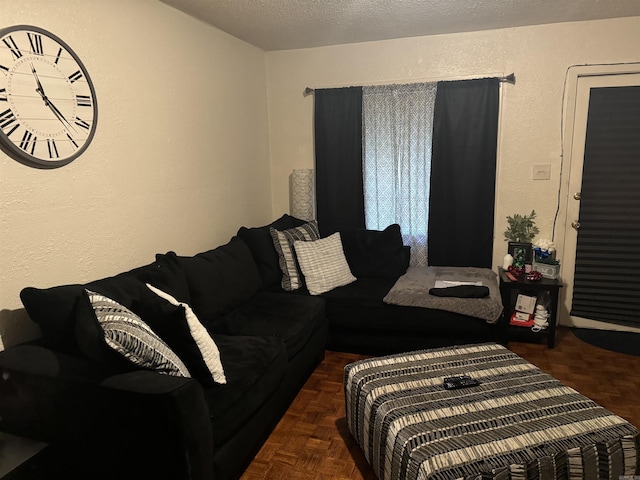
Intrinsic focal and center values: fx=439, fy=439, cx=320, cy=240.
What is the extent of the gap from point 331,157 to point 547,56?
1897 mm

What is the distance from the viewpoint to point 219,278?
2756 millimetres

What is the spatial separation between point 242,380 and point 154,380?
1.43 ft

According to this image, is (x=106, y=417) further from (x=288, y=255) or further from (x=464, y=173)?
(x=464, y=173)

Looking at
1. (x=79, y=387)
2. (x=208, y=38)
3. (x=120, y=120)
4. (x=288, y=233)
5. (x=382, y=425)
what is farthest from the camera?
(x=288, y=233)

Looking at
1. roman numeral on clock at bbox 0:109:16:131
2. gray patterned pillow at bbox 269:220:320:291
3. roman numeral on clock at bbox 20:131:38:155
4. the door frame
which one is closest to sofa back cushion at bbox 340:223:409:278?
gray patterned pillow at bbox 269:220:320:291

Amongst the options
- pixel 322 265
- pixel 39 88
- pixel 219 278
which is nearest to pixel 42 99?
pixel 39 88

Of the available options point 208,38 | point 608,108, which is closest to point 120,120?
point 208,38

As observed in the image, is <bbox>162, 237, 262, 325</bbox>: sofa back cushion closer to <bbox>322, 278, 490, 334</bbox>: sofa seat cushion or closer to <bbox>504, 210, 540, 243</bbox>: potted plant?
<bbox>322, 278, 490, 334</bbox>: sofa seat cushion

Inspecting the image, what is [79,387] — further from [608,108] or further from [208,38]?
[608,108]

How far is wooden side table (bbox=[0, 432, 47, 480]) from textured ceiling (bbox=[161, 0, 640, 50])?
2489 mm

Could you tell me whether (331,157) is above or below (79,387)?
above

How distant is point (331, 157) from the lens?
3994 mm

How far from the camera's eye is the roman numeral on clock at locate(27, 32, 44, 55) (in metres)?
1.90

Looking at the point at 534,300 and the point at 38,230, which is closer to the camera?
the point at 38,230
